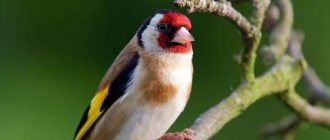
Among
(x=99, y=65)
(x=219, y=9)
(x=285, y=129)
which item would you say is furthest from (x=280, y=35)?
(x=99, y=65)

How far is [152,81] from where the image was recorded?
311cm

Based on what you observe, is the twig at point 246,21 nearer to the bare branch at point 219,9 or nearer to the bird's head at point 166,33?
the bare branch at point 219,9

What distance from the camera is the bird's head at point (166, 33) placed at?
10.1ft

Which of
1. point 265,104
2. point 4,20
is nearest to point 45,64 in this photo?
point 4,20

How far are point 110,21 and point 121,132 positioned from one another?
1.60 m

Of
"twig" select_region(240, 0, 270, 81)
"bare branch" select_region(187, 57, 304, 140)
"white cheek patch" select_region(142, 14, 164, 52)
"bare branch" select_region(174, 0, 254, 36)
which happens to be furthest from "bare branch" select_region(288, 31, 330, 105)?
"white cheek patch" select_region(142, 14, 164, 52)

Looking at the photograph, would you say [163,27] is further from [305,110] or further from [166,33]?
[305,110]

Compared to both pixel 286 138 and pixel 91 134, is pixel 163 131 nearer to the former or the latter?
pixel 91 134

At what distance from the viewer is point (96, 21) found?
4.75 m

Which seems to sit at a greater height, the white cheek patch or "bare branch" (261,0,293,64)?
the white cheek patch

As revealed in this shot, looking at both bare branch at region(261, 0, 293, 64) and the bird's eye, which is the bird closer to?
the bird's eye

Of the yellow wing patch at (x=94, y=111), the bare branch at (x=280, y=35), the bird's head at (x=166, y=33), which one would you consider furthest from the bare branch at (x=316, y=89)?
the yellow wing patch at (x=94, y=111)

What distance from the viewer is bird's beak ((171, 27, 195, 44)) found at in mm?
3035

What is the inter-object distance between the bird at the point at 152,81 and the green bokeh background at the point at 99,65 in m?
1.25
